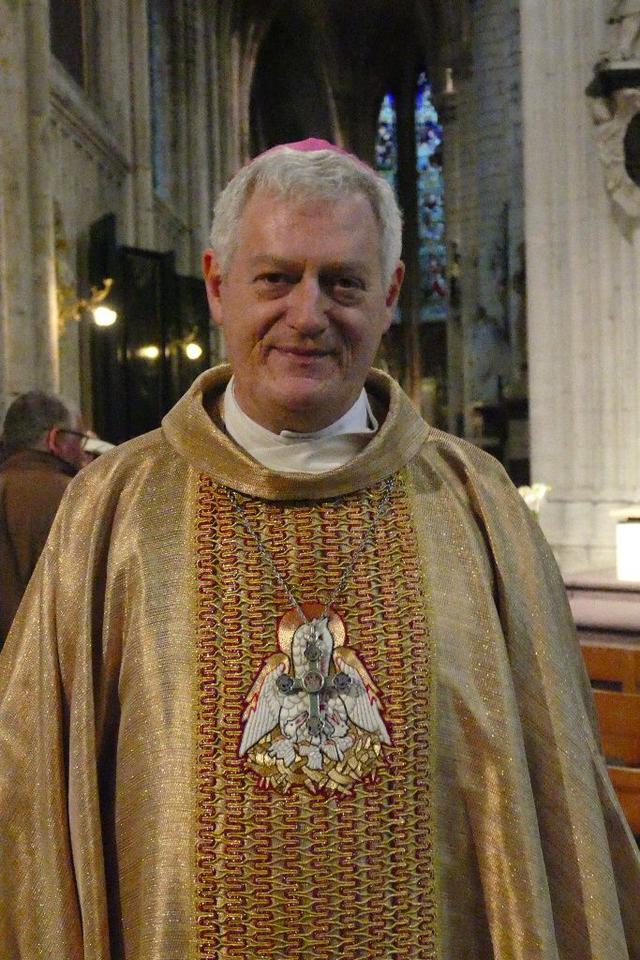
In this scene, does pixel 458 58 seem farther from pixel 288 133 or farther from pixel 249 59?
pixel 288 133

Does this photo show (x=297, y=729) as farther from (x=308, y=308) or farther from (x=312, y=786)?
(x=308, y=308)

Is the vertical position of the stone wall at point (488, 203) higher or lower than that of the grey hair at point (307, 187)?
higher

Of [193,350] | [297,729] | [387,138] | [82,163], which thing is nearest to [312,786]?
[297,729]

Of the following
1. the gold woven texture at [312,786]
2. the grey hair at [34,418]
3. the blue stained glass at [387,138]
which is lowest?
the gold woven texture at [312,786]

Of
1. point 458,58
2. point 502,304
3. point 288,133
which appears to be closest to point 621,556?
point 502,304

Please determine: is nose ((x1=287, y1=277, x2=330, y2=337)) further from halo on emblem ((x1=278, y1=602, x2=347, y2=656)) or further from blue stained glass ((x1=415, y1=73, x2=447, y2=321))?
blue stained glass ((x1=415, y1=73, x2=447, y2=321))

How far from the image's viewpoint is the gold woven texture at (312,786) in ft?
4.40

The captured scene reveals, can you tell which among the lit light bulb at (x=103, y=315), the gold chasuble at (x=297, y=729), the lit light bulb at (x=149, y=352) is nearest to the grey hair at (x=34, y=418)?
the gold chasuble at (x=297, y=729)

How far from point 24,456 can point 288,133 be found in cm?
2373

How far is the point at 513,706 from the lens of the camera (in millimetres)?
1424

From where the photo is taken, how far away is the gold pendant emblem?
1355 millimetres

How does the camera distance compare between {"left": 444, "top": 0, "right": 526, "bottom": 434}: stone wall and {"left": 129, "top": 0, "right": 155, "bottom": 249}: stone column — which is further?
{"left": 444, "top": 0, "right": 526, "bottom": 434}: stone wall

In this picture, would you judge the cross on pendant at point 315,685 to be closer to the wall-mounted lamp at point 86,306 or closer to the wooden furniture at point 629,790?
the wooden furniture at point 629,790

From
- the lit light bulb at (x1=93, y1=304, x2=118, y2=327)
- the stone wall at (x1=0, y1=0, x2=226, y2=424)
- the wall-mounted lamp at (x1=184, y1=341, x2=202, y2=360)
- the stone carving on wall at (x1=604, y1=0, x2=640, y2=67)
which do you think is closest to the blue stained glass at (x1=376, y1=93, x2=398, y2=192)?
the stone wall at (x1=0, y1=0, x2=226, y2=424)
